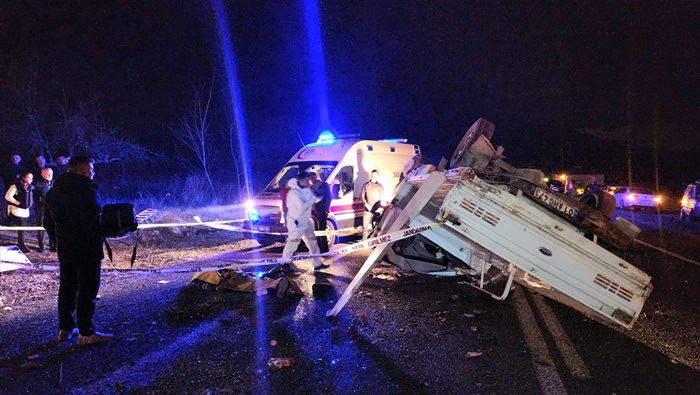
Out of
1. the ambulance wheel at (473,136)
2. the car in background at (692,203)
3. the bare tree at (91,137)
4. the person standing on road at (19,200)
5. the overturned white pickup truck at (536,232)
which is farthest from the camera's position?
the bare tree at (91,137)

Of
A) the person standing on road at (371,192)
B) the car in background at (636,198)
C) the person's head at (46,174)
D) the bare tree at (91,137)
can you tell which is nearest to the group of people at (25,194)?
the person's head at (46,174)

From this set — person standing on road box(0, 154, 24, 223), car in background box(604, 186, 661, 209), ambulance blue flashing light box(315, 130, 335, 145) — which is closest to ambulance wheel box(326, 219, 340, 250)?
ambulance blue flashing light box(315, 130, 335, 145)

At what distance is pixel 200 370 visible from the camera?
135 inches

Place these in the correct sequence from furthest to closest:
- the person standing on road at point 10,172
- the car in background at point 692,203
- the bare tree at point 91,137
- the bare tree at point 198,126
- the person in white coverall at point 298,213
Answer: the bare tree at point 198,126
the bare tree at point 91,137
the car in background at point 692,203
the person standing on road at point 10,172
the person in white coverall at point 298,213

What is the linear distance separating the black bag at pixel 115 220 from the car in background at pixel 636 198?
77.4 ft

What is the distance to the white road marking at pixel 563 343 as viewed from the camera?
348cm

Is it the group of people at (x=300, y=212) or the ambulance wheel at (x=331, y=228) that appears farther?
the ambulance wheel at (x=331, y=228)

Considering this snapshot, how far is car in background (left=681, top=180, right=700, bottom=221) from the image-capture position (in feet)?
47.6

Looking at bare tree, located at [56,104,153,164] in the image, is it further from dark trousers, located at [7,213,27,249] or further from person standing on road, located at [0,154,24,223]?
dark trousers, located at [7,213,27,249]

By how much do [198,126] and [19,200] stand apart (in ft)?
41.0

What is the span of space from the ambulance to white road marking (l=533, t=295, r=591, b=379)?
4.68m

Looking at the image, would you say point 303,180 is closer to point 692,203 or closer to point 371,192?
point 371,192

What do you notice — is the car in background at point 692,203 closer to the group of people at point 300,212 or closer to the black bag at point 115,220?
the group of people at point 300,212

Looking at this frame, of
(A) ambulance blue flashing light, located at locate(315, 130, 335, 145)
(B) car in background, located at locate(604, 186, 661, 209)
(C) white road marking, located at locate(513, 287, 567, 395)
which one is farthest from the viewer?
(B) car in background, located at locate(604, 186, 661, 209)
